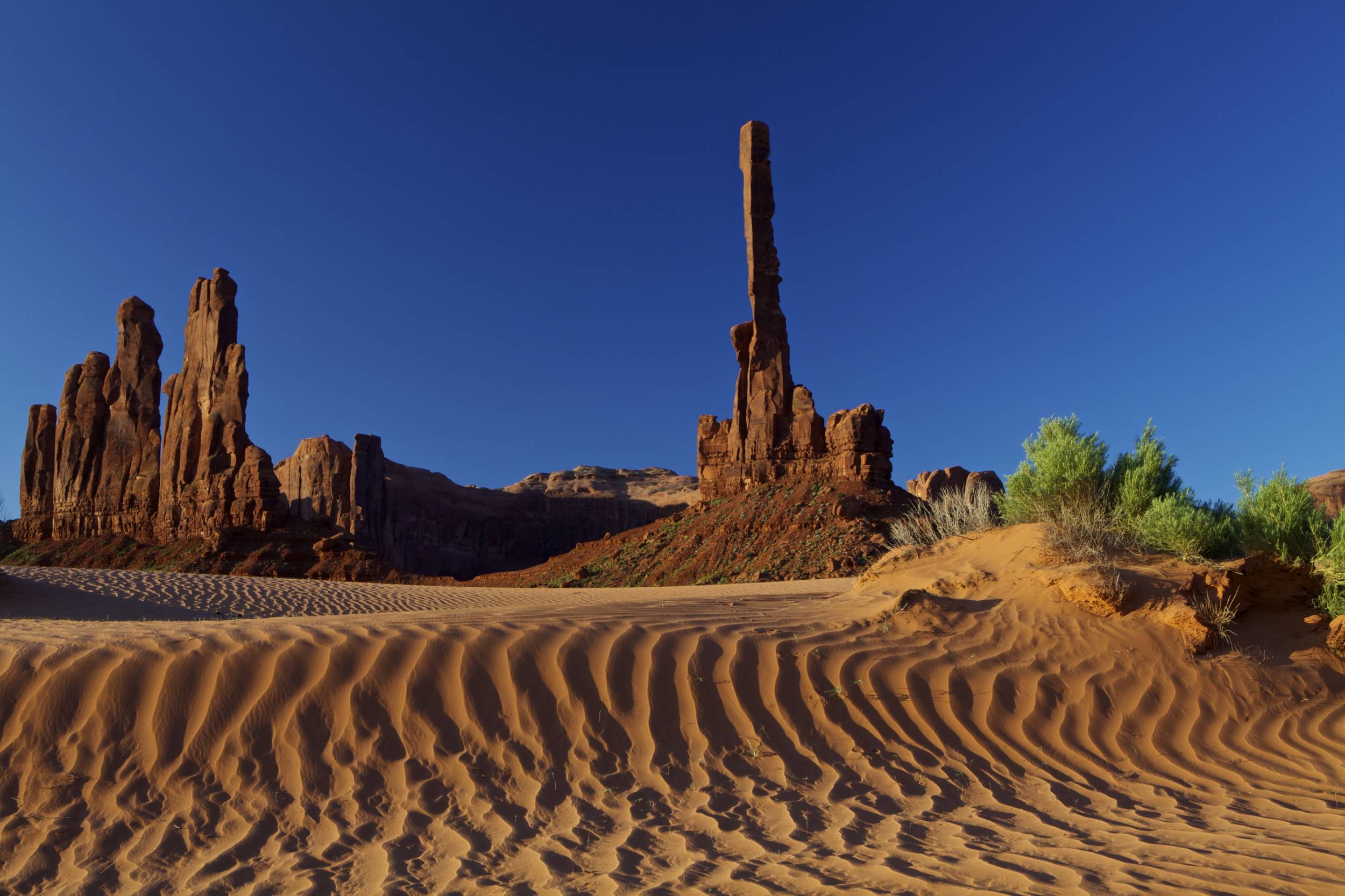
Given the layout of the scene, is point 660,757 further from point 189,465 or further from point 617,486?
point 617,486

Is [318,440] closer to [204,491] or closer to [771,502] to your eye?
[204,491]

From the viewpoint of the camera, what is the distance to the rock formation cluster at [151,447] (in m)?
34.2

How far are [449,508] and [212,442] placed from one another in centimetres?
2828

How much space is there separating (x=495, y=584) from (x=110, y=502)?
21.0 m

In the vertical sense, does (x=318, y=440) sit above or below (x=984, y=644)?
above

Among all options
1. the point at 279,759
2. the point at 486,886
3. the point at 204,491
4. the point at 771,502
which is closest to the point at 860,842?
the point at 486,886

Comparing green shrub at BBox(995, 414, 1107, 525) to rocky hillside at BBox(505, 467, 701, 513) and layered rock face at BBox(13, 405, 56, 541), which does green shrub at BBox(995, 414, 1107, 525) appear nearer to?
layered rock face at BBox(13, 405, 56, 541)

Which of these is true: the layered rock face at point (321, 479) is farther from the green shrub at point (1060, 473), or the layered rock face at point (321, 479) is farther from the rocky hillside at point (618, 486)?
the green shrub at point (1060, 473)

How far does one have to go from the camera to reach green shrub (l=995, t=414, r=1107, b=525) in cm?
901

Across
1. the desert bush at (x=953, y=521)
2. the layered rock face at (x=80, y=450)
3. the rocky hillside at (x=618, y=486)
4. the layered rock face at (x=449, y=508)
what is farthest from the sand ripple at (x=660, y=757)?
the rocky hillside at (x=618, y=486)

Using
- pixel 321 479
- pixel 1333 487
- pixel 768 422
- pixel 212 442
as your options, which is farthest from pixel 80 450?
pixel 1333 487

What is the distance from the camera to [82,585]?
17.7 metres

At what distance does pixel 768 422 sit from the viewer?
115ft

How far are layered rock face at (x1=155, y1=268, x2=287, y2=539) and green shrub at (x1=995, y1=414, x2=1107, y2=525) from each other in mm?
30566
